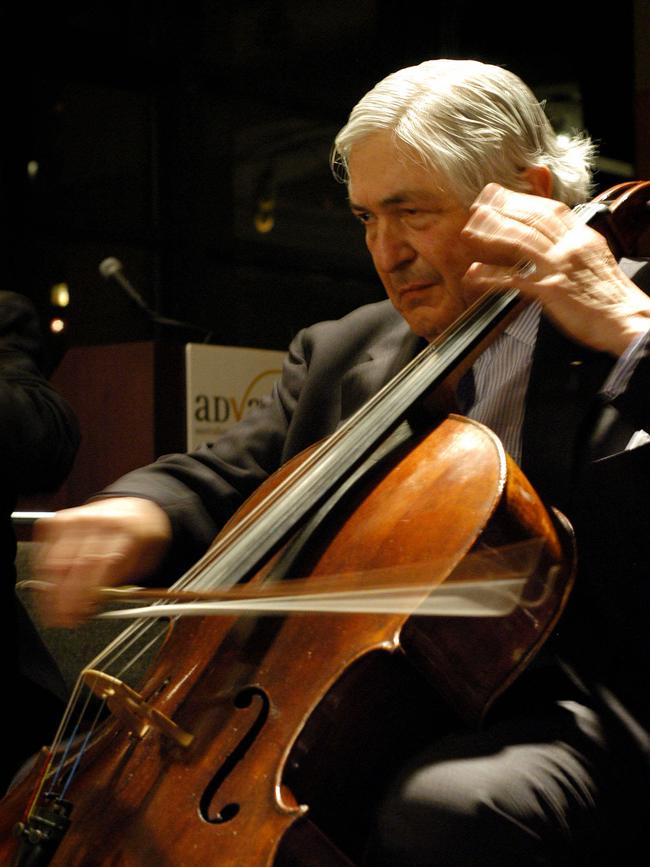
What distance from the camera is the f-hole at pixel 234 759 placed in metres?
0.82

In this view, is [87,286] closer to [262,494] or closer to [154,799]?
[262,494]

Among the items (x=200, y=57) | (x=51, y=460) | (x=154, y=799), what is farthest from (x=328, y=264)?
(x=154, y=799)

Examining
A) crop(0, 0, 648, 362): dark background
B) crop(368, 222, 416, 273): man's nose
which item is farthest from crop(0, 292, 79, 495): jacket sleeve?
crop(0, 0, 648, 362): dark background

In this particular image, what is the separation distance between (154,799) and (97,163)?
402cm

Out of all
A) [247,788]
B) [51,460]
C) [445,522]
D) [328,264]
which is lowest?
[328,264]

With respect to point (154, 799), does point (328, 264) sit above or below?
below

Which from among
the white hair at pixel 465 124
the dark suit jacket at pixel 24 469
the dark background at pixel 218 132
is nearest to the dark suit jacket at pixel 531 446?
the white hair at pixel 465 124

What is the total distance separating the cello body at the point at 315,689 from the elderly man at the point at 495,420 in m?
0.06

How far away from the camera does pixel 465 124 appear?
1.27 meters

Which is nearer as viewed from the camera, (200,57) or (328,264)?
(200,57)


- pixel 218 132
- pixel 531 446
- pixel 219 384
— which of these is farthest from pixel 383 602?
pixel 218 132

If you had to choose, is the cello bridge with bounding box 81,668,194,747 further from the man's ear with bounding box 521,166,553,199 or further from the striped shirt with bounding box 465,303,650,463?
the man's ear with bounding box 521,166,553,199

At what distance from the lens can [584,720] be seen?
1.01 m

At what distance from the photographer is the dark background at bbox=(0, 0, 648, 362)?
13.9ft
